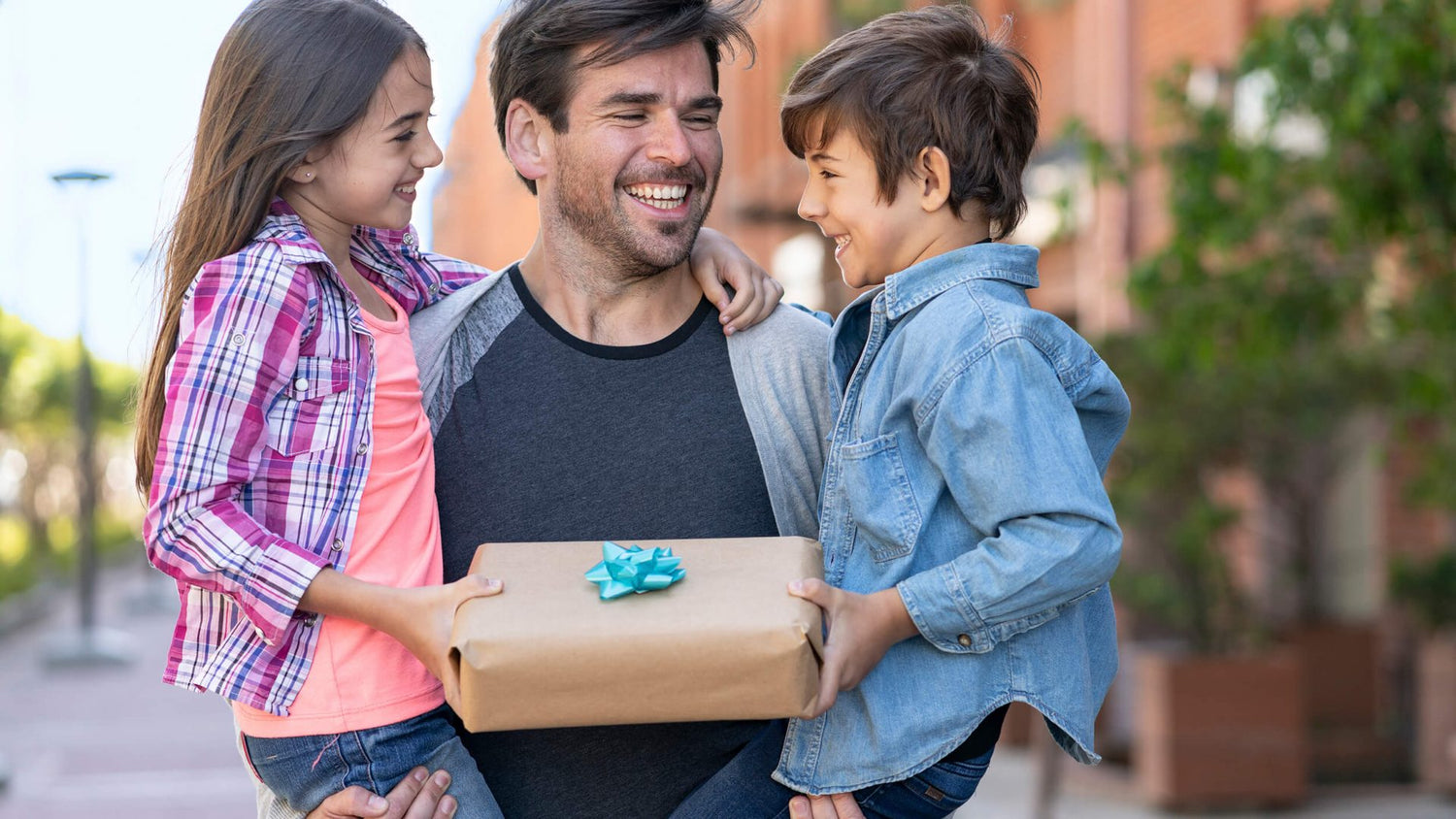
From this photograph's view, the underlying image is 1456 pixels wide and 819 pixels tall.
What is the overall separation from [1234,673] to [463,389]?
22.6 ft

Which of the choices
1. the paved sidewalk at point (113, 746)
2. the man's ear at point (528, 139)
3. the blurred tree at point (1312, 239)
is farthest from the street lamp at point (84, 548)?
Answer: the man's ear at point (528, 139)

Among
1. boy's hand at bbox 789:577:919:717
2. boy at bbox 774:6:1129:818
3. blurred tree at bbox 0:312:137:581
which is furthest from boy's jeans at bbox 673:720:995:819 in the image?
blurred tree at bbox 0:312:137:581

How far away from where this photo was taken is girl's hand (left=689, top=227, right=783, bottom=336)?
A: 2861 millimetres

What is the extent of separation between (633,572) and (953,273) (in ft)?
2.37

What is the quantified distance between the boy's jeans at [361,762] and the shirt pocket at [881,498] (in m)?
0.72

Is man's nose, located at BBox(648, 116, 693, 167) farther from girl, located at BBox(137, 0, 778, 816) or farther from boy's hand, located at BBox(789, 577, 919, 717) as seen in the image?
boy's hand, located at BBox(789, 577, 919, 717)

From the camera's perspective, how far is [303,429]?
2.40 metres

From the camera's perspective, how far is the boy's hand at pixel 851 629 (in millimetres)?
2150

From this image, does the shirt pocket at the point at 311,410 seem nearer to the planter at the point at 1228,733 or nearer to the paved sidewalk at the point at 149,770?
the planter at the point at 1228,733

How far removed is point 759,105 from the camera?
80.6 feet

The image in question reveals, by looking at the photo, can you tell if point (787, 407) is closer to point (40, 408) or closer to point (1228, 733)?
point (1228, 733)

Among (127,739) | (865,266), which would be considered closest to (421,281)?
(865,266)

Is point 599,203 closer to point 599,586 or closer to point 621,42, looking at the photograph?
point 621,42

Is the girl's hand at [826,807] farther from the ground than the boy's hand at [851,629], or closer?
closer
